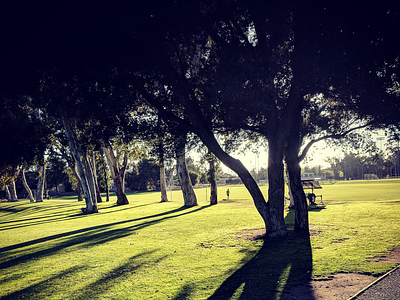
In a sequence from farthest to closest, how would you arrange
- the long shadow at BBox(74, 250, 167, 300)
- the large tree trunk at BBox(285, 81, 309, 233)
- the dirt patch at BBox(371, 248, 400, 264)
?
the large tree trunk at BBox(285, 81, 309, 233), the dirt patch at BBox(371, 248, 400, 264), the long shadow at BBox(74, 250, 167, 300)

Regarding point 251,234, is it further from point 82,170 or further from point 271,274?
point 82,170

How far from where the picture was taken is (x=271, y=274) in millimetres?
7305

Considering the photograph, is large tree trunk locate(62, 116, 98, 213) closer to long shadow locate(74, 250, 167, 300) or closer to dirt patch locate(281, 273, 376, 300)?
long shadow locate(74, 250, 167, 300)

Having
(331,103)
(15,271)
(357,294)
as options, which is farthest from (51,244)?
(331,103)

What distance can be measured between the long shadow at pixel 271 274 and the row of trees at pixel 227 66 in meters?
2.05

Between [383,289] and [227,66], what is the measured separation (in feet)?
24.4

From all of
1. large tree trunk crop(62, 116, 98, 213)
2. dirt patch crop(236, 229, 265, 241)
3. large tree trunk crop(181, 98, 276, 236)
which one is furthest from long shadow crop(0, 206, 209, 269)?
large tree trunk crop(62, 116, 98, 213)

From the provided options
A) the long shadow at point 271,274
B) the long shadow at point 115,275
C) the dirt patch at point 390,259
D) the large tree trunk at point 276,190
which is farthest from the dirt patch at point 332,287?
the large tree trunk at point 276,190

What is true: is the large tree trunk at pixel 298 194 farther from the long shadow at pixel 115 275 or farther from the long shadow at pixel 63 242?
the long shadow at pixel 63 242

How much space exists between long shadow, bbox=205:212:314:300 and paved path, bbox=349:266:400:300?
912mm

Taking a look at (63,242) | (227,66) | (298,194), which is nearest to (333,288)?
(298,194)

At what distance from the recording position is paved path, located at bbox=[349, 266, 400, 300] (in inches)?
A: 211

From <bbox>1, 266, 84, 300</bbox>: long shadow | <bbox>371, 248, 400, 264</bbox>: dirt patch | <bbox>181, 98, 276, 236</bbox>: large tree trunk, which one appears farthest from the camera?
<bbox>181, 98, 276, 236</bbox>: large tree trunk

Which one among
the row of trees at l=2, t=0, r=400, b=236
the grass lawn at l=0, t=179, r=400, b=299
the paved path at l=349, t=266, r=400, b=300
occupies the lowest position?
the grass lawn at l=0, t=179, r=400, b=299
